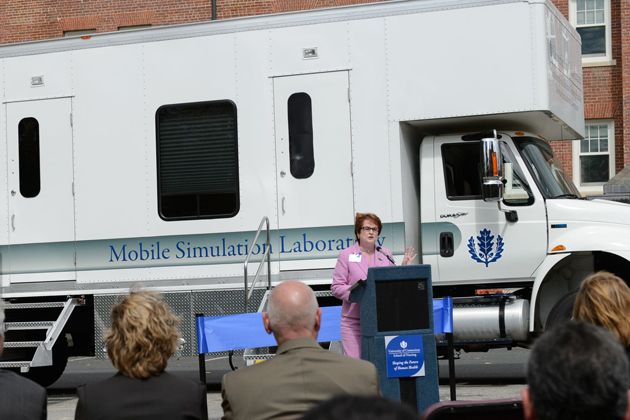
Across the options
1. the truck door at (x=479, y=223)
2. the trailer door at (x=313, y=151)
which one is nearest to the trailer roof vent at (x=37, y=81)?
the trailer door at (x=313, y=151)

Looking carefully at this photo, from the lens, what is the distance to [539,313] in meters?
8.73

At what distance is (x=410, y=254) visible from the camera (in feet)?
25.5

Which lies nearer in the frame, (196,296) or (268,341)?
(268,341)

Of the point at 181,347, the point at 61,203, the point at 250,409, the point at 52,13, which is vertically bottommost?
the point at 181,347

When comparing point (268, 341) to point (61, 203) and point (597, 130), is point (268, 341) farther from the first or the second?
point (597, 130)

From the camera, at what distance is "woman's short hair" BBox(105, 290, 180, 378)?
3199 mm

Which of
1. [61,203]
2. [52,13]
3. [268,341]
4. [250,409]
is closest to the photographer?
[250,409]

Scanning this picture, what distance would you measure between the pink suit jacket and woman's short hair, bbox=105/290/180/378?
3.74m

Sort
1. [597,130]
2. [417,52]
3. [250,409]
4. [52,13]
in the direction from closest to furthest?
[250,409] < [417,52] < [597,130] < [52,13]

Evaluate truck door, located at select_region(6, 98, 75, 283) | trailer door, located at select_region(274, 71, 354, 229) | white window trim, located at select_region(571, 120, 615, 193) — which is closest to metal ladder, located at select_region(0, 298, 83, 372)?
truck door, located at select_region(6, 98, 75, 283)

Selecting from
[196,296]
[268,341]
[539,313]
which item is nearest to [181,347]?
[196,296]

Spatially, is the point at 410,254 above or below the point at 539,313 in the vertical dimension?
above

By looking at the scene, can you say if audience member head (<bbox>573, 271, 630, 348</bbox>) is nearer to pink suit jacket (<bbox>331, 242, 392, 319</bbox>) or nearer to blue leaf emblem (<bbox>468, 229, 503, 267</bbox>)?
pink suit jacket (<bbox>331, 242, 392, 319</bbox>)

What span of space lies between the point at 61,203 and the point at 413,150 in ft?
12.2
